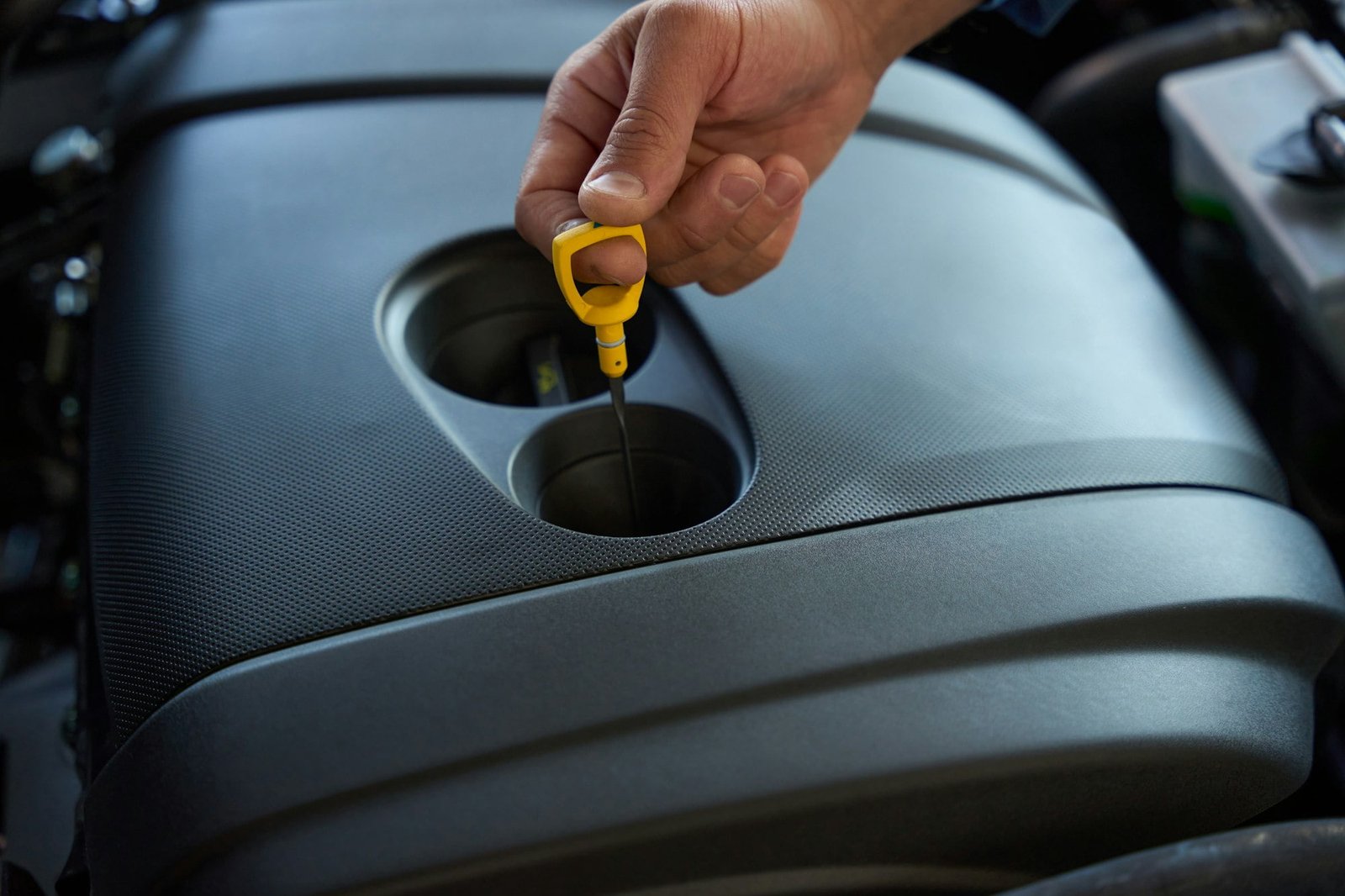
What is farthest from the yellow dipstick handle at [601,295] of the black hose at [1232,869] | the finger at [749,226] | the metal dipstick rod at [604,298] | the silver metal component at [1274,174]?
the silver metal component at [1274,174]

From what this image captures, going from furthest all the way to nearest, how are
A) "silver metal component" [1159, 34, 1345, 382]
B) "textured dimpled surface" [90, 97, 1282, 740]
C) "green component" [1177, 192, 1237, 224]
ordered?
1. "green component" [1177, 192, 1237, 224]
2. "silver metal component" [1159, 34, 1345, 382]
3. "textured dimpled surface" [90, 97, 1282, 740]

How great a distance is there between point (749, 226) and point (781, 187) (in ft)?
0.10

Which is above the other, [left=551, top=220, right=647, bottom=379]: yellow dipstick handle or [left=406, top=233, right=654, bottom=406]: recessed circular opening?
[left=551, top=220, right=647, bottom=379]: yellow dipstick handle

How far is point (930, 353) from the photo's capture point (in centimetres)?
71

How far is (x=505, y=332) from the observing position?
825mm

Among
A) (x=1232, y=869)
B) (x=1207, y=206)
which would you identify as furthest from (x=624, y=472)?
(x=1207, y=206)

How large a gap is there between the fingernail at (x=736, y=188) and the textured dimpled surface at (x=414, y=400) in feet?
0.28

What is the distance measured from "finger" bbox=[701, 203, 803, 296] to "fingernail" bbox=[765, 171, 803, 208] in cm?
4

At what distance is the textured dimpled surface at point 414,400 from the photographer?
0.59 metres

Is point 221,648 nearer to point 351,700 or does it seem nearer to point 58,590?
point 351,700

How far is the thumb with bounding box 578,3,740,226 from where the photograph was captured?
0.60 m

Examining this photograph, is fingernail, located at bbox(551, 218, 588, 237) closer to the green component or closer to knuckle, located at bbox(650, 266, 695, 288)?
knuckle, located at bbox(650, 266, 695, 288)

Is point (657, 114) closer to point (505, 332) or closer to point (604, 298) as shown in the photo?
point (604, 298)

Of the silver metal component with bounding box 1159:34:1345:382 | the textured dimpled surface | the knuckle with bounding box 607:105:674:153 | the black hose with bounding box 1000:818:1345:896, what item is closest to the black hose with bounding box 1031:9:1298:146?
the silver metal component with bounding box 1159:34:1345:382
